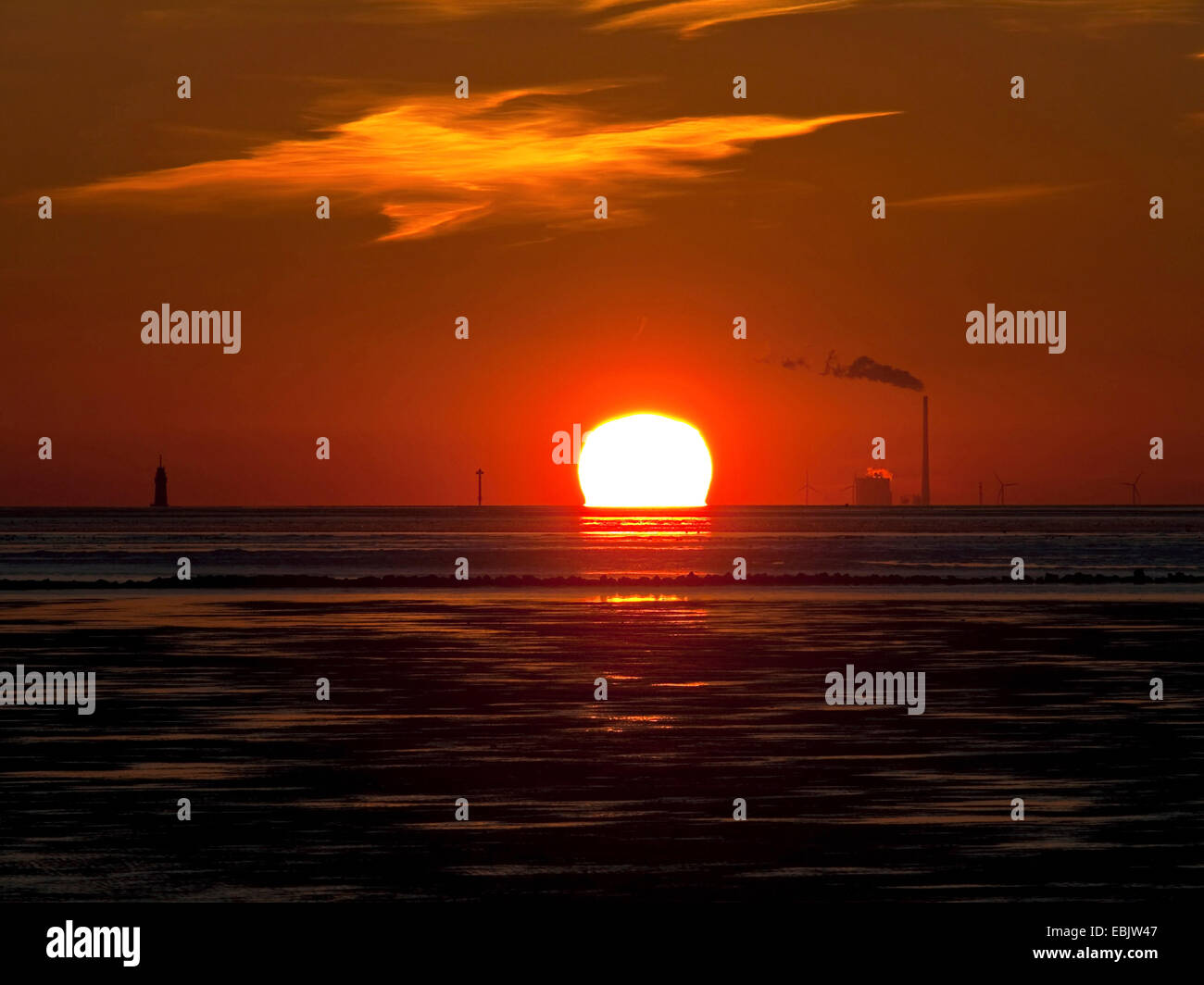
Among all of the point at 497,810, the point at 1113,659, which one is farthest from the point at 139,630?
the point at 497,810

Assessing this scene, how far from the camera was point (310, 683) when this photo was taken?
1314 inches

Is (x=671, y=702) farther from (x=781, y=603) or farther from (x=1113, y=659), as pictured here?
(x=781, y=603)

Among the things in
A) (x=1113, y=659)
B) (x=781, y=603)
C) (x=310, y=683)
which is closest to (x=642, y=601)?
(x=781, y=603)

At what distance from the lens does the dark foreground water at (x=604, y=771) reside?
16.1 m

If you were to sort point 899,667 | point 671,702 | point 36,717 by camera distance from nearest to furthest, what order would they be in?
point 36,717
point 671,702
point 899,667

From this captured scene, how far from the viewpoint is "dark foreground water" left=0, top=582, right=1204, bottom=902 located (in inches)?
634

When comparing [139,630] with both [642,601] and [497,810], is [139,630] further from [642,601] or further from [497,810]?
[497,810]

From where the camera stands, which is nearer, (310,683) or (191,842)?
(191,842)

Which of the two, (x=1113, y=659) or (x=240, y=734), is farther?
(x=1113, y=659)

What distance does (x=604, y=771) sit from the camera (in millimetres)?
22359
